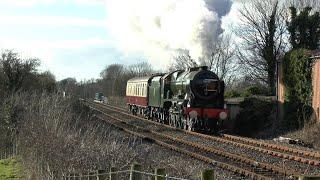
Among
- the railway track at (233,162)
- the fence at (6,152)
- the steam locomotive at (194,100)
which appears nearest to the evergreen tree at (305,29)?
the steam locomotive at (194,100)

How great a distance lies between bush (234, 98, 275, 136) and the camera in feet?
105

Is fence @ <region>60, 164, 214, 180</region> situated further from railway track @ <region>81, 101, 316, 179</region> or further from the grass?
the grass

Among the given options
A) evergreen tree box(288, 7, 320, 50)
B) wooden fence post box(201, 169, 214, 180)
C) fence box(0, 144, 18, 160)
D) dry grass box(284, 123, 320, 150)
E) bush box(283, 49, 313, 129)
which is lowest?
fence box(0, 144, 18, 160)

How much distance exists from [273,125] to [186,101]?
537 cm

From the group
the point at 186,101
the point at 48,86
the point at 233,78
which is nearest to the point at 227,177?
the point at 186,101

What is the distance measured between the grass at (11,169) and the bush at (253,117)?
15109 mm

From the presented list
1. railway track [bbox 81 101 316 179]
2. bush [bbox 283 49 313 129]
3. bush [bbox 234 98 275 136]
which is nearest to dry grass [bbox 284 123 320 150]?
bush [bbox 283 49 313 129]

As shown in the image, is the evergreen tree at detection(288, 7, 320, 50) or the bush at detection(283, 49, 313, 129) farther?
the evergreen tree at detection(288, 7, 320, 50)

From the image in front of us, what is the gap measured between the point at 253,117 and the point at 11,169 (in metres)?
17.0

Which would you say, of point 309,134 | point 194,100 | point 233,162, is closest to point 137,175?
point 233,162

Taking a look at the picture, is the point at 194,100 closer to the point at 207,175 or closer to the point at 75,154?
the point at 75,154

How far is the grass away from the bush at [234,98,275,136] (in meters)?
15.1

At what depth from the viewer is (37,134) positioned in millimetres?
16750

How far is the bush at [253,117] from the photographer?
31.9m
